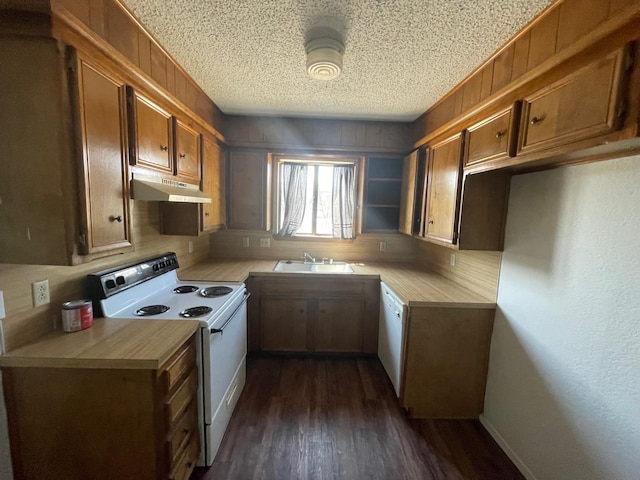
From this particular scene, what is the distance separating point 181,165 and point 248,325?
1.60 metres

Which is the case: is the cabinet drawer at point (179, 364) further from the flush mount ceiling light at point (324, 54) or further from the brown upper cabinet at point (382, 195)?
the brown upper cabinet at point (382, 195)

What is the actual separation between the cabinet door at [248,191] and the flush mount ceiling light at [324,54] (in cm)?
147

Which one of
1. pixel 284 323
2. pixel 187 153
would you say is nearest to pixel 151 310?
pixel 187 153

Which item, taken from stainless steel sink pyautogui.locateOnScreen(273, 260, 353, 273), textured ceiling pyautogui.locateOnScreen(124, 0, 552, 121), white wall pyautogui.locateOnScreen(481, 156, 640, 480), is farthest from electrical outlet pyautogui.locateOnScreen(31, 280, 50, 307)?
white wall pyautogui.locateOnScreen(481, 156, 640, 480)

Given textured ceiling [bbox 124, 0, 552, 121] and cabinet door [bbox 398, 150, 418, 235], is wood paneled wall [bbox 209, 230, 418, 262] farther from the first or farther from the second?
textured ceiling [bbox 124, 0, 552, 121]

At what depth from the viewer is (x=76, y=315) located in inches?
50.3

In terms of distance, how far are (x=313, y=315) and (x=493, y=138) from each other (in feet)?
6.71

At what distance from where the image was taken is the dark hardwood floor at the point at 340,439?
5.14 feet

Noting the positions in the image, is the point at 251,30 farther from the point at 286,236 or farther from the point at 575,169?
the point at 286,236

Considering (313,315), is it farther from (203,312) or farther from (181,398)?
(181,398)

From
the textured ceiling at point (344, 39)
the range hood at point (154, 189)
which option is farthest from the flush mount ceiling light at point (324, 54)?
the range hood at point (154, 189)

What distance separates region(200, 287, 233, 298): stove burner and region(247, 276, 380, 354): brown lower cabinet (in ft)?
1.76

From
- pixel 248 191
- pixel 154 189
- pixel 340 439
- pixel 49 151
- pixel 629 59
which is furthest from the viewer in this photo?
pixel 248 191

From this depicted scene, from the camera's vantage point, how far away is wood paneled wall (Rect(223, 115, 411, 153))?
108 inches
